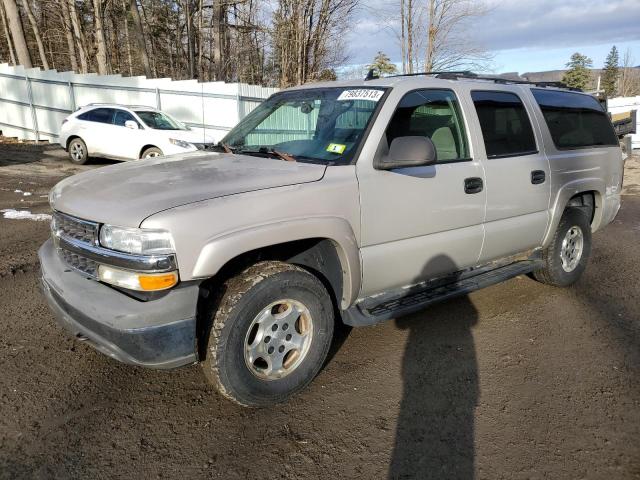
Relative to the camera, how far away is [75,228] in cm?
281

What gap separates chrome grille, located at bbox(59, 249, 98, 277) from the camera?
8.85 feet

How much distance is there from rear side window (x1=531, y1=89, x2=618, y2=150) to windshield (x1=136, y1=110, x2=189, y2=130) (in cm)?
1010

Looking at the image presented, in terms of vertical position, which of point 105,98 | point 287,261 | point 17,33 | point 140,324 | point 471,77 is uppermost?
point 17,33

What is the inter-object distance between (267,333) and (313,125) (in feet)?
5.12

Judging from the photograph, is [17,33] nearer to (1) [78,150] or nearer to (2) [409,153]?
(1) [78,150]

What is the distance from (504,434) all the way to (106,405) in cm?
233

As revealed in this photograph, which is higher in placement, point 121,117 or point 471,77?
point 471,77

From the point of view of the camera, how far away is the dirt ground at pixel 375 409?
248 cm

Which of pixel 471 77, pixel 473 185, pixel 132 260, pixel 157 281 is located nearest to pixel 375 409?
pixel 157 281

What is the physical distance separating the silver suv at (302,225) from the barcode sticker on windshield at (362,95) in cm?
2

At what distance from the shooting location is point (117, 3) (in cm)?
2762

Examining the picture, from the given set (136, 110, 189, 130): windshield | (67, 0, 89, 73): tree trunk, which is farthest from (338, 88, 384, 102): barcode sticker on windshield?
(67, 0, 89, 73): tree trunk

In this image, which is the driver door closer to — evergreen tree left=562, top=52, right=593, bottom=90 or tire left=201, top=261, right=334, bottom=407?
tire left=201, top=261, right=334, bottom=407

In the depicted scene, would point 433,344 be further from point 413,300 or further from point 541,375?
point 541,375
